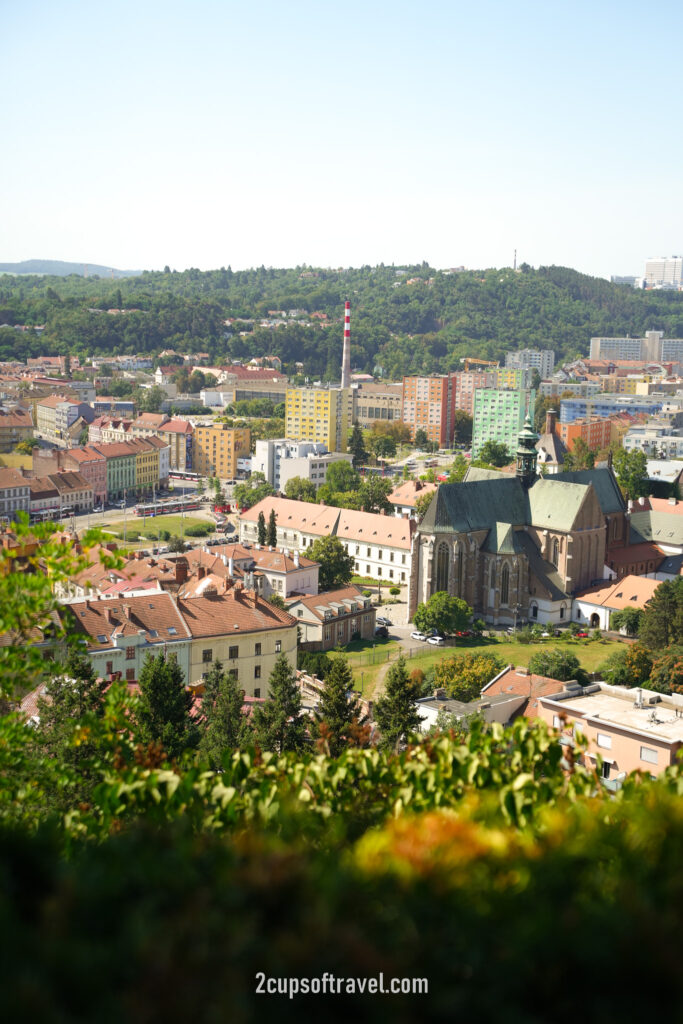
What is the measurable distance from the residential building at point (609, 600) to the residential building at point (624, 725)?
21279mm

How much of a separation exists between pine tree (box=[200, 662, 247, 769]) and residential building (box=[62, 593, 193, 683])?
4.45 metres

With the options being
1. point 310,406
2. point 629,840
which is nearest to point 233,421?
point 310,406

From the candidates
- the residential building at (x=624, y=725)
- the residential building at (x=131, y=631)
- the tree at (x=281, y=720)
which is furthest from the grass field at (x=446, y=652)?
the tree at (x=281, y=720)

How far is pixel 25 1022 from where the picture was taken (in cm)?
507

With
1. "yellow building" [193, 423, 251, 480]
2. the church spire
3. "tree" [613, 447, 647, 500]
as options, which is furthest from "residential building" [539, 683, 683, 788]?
"yellow building" [193, 423, 251, 480]

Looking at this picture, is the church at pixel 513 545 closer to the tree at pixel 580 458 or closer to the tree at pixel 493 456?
the tree at pixel 580 458

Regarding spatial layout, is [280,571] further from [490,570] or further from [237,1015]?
[237,1015]

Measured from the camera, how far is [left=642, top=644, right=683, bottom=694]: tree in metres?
37.8

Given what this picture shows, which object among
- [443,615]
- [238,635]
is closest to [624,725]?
[238,635]

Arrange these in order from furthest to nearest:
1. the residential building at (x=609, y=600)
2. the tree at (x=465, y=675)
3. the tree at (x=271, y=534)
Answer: the tree at (x=271, y=534), the residential building at (x=609, y=600), the tree at (x=465, y=675)

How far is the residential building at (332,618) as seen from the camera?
158 feet

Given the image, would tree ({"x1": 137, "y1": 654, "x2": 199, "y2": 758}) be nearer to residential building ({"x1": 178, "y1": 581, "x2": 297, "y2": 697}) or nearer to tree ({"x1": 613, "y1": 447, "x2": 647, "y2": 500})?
residential building ({"x1": 178, "y1": 581, "x2": 297, "y2": 697})

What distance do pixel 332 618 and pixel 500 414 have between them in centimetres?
7098

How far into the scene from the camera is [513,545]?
5369 centimetres
